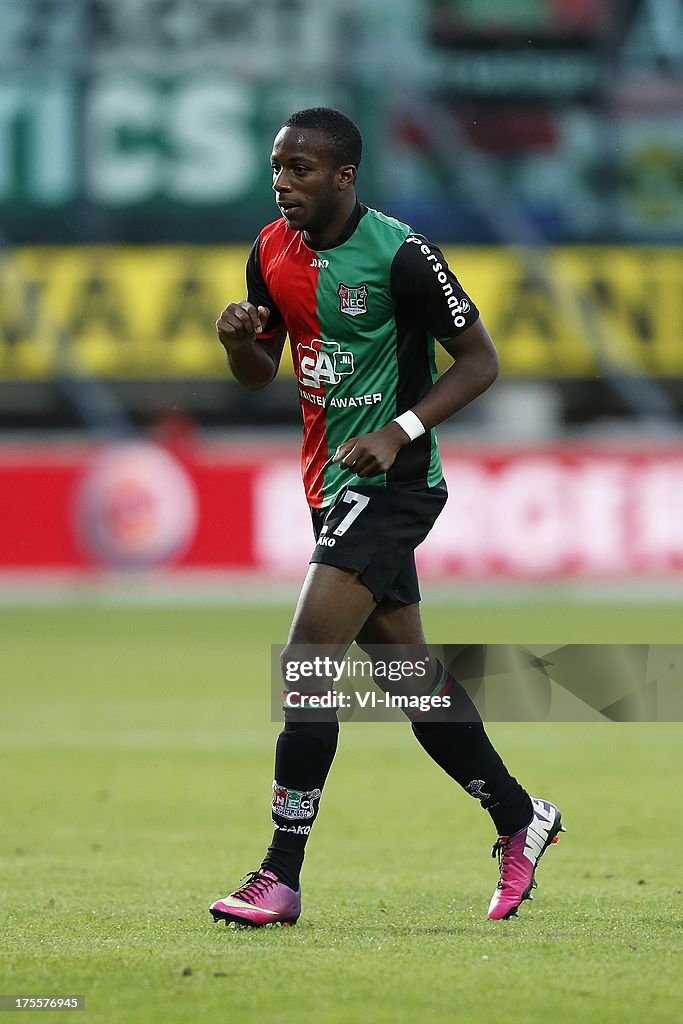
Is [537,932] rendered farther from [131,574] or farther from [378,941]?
[131,574]

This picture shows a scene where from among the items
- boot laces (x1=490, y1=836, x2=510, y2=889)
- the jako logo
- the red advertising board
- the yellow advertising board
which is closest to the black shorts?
the jako logo

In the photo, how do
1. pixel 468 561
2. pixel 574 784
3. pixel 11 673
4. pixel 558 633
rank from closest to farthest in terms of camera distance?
1. pixel 574 784
2. pixel 11 673
3. pixel 558 633
4. pixel 468 561

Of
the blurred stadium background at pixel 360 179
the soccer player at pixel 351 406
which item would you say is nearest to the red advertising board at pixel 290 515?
the blurred stadium background at pixel 360 179

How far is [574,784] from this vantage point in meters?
8.61

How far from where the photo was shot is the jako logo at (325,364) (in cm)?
539

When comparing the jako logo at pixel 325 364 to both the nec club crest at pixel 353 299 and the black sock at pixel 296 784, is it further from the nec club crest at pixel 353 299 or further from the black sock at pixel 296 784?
the black sock at pixel 296 784

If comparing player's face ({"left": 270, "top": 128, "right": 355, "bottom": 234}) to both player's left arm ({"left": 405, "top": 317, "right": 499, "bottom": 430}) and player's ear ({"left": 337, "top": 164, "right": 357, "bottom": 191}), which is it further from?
player's left arm ({"left": 405, "top": 317, "right": 499, "bottom": 430})

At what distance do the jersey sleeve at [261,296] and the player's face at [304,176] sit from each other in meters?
0.30

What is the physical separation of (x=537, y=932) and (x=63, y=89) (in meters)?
21.3

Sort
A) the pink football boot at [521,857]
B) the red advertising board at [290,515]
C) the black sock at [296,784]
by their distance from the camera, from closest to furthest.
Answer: the black sock at [296,784] → the pink football boot at [521,857] → the red advertising board at [290,515]

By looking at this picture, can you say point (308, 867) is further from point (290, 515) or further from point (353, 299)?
point (290, 515)

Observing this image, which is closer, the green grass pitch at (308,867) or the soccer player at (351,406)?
the green grass pitch at (308,867)

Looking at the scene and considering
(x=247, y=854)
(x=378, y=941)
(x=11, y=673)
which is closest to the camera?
(x=378, y=941)

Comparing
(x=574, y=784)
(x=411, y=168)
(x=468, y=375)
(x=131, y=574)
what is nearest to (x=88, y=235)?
(x=411, y=168)
